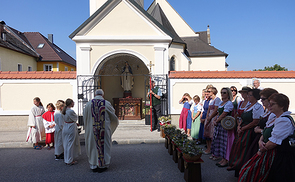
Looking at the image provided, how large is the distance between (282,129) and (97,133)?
3.41 metres

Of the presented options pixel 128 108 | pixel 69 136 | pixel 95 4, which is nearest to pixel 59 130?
pixel 69 136

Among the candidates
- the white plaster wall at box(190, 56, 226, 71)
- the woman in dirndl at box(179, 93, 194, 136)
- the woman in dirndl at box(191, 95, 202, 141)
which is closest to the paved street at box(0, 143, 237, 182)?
the woman in dirndl at box(191, 95, 202, 141)

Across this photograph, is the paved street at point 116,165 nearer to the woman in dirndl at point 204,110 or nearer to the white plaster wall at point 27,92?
the woman in dirndl at point 204,110

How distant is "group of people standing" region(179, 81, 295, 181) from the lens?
2.80 metres

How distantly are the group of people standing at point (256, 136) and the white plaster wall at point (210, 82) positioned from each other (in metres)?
3.10

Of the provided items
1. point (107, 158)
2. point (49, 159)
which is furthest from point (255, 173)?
point (49, 159)

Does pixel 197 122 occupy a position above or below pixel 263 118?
below

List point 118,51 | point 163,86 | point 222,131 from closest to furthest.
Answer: point 222,131 → point 163,86 → point 118,51

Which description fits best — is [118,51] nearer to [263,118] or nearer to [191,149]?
[191,149]

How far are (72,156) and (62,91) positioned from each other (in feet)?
16.3

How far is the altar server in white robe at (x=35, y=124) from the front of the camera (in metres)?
6.20

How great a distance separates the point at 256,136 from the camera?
142 inches

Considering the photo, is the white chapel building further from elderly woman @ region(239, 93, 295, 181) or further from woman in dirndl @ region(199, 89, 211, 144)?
elderly woman @ region(239, 93, 295, 181)

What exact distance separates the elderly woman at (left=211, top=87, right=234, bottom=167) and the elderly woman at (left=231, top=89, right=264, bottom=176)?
1.72 ft
